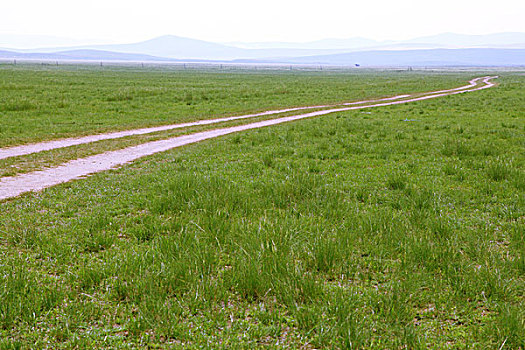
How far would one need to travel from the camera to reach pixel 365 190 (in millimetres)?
9453

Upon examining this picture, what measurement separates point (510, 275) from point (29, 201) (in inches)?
362

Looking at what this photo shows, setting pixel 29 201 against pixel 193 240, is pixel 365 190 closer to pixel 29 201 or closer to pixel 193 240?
pixel 193 240

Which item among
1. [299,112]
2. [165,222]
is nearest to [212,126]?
[299,112]

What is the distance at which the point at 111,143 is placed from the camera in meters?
17.2

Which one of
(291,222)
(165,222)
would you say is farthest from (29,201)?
(291,222)

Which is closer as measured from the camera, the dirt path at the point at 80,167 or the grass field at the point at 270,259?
the grass field at the point at 270,259

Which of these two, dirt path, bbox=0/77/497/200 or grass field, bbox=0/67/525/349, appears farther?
dirt path, bbox=0/77/497/200

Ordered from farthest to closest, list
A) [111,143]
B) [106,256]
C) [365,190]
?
[111,143]
[365,190]
[106,256]

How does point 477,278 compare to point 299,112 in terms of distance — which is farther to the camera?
point 299,112

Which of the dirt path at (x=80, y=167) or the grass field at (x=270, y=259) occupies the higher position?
the grass field at (x=270, y=259)

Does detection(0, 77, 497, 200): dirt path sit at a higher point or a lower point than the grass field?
lower

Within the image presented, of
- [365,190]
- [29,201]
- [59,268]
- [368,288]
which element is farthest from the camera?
[365,190]

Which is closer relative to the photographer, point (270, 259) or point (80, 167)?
point (270, 259)

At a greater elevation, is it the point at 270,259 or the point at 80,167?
the point at 270,259
